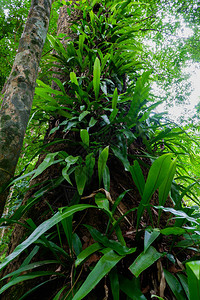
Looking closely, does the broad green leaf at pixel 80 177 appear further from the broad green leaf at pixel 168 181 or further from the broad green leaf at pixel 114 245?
the broad green leaf at pixel 168 181

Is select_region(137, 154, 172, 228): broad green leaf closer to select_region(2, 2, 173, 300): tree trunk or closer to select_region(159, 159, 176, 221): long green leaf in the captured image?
select_region(159, 159, 176, 221): long green leaf

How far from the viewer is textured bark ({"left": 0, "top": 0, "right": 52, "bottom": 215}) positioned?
709mm

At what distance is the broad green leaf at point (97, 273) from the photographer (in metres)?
0.43

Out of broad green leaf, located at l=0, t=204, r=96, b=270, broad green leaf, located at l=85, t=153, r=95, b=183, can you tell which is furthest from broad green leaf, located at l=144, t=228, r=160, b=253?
broad green leaf, located at l=85, t=153, r=95, b=183

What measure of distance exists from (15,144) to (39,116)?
586 mm

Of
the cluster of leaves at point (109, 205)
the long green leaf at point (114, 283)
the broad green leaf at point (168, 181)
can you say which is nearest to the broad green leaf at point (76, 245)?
the cluster of leaves at point (109, 205)

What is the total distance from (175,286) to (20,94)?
3.01ft

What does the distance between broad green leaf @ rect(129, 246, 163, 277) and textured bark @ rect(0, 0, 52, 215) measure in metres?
0.51

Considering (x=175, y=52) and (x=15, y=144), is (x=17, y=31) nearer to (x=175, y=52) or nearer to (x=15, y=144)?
(x=175, y=52)

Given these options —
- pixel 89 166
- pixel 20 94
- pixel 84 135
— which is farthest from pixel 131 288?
pixel 20 94

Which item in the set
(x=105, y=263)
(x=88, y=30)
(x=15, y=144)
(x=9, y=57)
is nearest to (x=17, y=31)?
(x=9, y=57)

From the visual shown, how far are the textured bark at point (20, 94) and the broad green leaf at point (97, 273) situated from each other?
1.37 ft

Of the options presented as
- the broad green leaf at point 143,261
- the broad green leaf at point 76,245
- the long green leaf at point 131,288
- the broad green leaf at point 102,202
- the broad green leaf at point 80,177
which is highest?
the broad green leaf at point 80,177

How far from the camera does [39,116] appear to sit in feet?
4.18
